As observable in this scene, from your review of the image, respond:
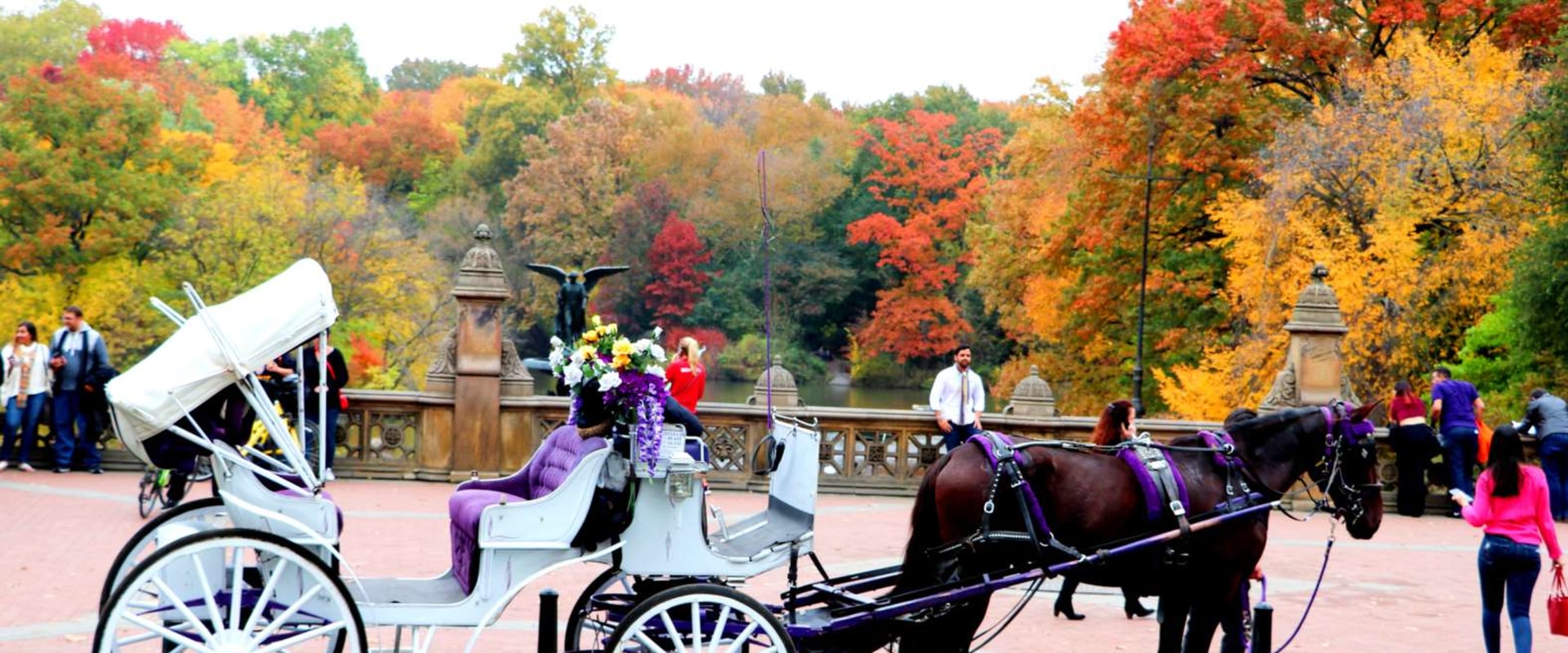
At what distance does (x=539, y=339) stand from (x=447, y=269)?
4559mm

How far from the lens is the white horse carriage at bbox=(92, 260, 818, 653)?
6.74 meters

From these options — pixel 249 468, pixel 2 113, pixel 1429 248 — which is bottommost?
pixel 249 468

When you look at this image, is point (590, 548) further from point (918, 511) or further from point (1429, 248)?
point (1429, 248)

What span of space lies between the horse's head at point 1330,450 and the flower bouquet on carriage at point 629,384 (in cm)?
316

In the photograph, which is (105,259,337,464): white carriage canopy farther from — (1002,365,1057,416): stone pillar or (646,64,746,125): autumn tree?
(646,64,746,125): autumn tree

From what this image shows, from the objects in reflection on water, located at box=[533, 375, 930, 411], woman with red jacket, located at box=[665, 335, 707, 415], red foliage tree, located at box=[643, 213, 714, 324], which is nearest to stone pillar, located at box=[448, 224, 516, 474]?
woman with red jacket, located at box=[665, 335, 707, 415]

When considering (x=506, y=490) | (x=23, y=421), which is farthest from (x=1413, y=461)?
(x=23, y=421)

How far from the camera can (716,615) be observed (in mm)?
7289

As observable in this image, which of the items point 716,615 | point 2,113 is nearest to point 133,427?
point 716,615

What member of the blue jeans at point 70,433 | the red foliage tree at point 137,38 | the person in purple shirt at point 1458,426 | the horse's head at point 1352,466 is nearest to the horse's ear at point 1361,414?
the horse's head at point 1352,466

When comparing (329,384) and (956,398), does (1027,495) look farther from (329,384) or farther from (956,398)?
(329,384)

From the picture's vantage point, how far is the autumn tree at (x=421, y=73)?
4766 inches

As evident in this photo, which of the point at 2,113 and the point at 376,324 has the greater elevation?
the point at 2,113

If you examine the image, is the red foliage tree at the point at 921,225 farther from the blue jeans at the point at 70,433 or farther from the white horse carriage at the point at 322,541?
the white horse carriage at the point at 322,541
